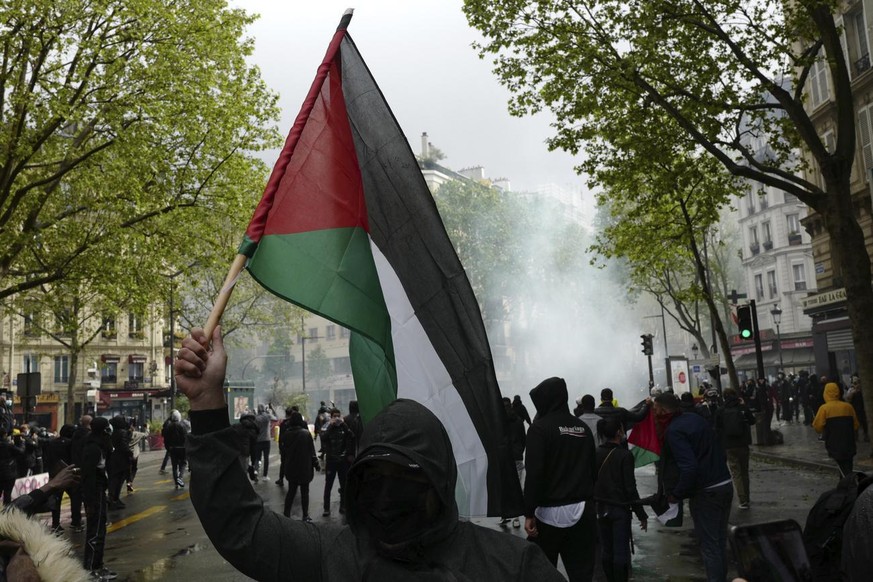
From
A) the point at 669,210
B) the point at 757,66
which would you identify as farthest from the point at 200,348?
the point at 669,210

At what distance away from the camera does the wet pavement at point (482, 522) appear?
9.33 m

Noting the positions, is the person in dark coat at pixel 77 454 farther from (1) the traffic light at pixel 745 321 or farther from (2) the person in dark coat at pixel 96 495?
(1) the traffic light at pixel 745 321

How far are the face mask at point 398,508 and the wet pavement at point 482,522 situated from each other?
628cm

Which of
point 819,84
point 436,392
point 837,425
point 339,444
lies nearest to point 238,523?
point 436,392

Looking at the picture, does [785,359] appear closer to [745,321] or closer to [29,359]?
[745,321]

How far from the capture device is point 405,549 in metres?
1.89

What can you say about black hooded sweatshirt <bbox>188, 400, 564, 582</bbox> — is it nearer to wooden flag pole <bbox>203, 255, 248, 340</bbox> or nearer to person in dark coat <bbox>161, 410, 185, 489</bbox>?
wooden flag pole <bbox>203, 255, 248, 340</bbox>

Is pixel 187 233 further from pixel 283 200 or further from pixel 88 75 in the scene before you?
pixel 283 200

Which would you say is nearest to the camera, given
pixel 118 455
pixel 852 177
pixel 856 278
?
pixel 856 278

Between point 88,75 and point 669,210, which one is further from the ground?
point 88,75

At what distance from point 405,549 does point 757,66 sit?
15.8 meters

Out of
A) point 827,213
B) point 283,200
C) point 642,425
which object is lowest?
point 642,425

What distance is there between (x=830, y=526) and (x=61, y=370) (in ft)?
191

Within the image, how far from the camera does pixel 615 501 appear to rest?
724 cm
